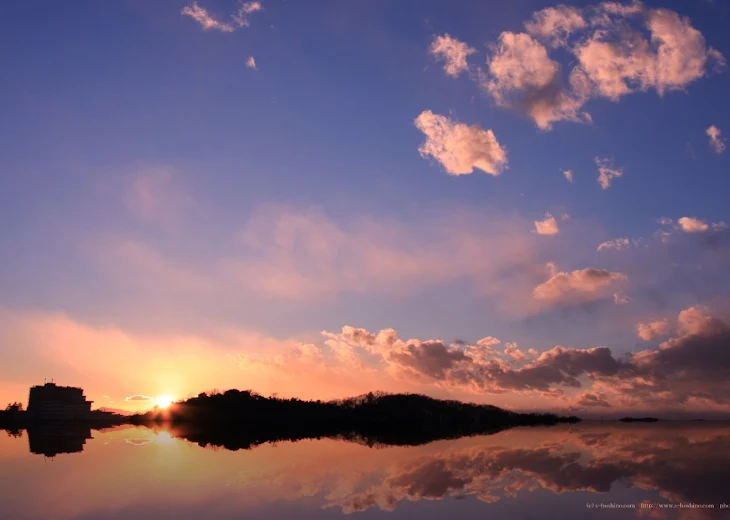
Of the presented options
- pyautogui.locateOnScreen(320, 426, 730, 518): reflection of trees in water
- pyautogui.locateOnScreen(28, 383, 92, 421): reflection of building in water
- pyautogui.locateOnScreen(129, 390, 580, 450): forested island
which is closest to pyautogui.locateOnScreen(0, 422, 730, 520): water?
pyautogui.locateOnScreen(320, 426, 730, 518): reflection of trees in water

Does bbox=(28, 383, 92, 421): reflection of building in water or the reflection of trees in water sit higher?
bbox=(28, 383, 92, 421): reflection of building in water

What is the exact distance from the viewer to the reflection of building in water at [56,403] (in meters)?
124

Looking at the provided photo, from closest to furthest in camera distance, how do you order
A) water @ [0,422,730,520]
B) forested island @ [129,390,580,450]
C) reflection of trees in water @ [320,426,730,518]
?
water @ [0,422,730,520]
reflection of trees in water @ [320,426,730,518]
forested island @ [129,390,580,450]

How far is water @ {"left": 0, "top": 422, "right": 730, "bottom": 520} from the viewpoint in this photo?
21312 millimetres

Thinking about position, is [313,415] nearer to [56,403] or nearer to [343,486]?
[56,403]

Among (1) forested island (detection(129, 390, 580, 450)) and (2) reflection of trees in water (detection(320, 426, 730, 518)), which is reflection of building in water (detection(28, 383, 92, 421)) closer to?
(1) forested island (detection(129, 390, 580, 450))

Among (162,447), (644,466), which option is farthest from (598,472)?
(162,447)

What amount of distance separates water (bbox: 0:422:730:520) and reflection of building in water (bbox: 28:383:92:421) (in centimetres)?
→ 9197

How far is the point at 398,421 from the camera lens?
153250 mm

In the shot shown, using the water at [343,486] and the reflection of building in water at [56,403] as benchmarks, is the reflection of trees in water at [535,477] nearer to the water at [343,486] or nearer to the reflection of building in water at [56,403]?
the water at [343,486]

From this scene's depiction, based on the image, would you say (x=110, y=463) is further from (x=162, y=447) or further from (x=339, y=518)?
(x=339, y=518)

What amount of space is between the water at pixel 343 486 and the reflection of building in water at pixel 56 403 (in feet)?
302

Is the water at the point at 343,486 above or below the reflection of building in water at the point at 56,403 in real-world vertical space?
below

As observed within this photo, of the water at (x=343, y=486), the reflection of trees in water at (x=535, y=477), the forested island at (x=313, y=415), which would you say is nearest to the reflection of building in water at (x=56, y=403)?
the forested island at (x=313, y=415)
